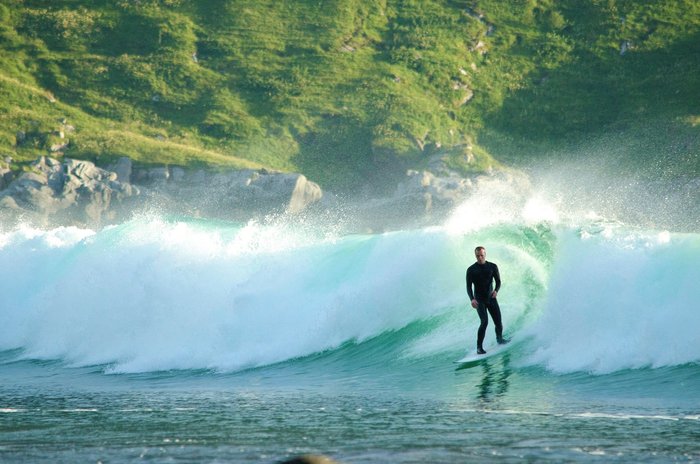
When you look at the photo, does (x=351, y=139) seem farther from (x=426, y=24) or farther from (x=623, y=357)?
(x=623, y=357)

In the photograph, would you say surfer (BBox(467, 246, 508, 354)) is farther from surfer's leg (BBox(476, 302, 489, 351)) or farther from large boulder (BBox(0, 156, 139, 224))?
large boulder (BBox(0, 156, 139, 224))

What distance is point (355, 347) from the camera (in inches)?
690

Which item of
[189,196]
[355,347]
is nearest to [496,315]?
[355,347]

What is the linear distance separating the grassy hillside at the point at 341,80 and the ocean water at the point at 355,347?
53145 millimetres

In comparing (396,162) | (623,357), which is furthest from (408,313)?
(396,162)

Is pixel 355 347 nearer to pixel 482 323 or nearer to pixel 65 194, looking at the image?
pixel 482 323

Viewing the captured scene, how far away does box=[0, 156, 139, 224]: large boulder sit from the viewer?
211 ft

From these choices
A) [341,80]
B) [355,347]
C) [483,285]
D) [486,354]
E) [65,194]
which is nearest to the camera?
[483,285]

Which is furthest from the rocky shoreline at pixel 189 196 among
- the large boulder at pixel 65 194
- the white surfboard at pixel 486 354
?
the white surfboard at pixel 486 354

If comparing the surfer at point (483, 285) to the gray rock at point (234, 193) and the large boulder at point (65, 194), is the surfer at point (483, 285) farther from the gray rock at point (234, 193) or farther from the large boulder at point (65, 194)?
the large boulder at point (65, 194)

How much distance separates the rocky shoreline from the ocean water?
40.4 m

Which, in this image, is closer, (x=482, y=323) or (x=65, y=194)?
(x=482, y=323)

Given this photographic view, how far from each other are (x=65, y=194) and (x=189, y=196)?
27.6 ft

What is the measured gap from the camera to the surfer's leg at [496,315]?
15.5m
